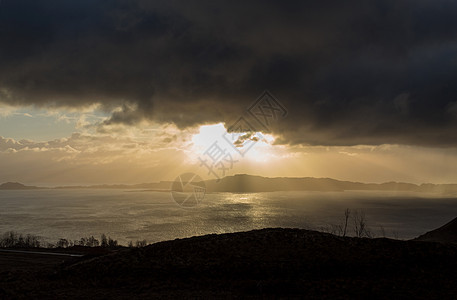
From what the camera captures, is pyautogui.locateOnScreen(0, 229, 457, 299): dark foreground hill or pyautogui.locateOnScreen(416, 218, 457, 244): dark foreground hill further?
pyautogui.locateOnScreen(416, 218, 457, 244): dark foreground hill

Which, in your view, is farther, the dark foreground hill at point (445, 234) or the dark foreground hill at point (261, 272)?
the dark foreground hill at point (445, 234)

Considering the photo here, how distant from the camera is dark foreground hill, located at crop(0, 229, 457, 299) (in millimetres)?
16359

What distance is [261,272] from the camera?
62.5 ft

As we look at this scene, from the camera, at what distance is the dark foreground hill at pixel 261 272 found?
53.7 feet

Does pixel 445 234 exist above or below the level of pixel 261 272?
below

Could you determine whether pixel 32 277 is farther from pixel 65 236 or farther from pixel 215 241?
pixel 65 236

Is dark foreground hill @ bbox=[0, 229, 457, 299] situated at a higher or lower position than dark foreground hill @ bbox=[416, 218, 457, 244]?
higher

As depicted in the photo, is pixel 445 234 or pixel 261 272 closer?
pixel 261 272

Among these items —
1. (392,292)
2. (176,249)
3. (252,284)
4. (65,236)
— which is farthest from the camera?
(65,236)

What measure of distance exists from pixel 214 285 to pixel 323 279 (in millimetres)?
6107

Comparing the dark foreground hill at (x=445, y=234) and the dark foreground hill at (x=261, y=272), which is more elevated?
the dark foreground hill at (x=261, y=272)

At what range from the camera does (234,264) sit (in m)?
20.0

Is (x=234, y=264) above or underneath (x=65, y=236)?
above

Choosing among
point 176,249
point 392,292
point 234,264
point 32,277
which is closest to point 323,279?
point 392,292
